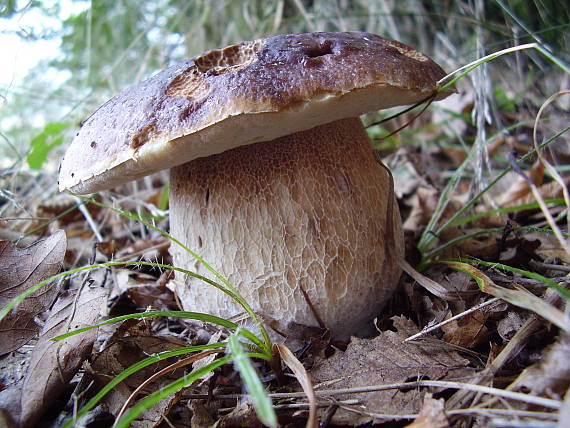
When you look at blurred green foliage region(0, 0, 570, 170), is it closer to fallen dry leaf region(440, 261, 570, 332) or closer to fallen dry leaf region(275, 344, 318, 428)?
fallen dry leaf region(440, 261, 570, 332)

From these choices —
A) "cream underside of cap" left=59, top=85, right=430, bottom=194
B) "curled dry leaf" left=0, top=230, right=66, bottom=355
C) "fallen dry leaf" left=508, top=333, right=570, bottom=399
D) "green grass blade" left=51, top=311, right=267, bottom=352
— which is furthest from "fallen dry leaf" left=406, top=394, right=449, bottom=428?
"curled dry leaf" left=0, top=230, right=66, bottom=355

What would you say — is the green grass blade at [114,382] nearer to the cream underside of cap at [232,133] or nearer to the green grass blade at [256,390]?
the green grass blade at [256,390]

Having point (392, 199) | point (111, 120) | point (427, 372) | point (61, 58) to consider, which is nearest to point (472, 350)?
point (427, 372)

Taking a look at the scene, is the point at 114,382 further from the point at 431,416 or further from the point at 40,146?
the point at 40,146

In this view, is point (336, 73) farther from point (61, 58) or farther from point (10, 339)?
point (61, 58)

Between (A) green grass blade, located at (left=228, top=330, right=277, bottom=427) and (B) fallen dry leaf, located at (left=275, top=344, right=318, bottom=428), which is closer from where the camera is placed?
(A) green grass blade, located at (left=228, top=330, right=277, bottom=427)

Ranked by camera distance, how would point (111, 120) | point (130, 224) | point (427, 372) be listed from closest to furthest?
point (427, 372) < point (111, 120) < point (130, 224)

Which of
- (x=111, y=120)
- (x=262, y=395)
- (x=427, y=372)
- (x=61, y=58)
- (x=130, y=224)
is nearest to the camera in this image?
(x=262, y=395)
